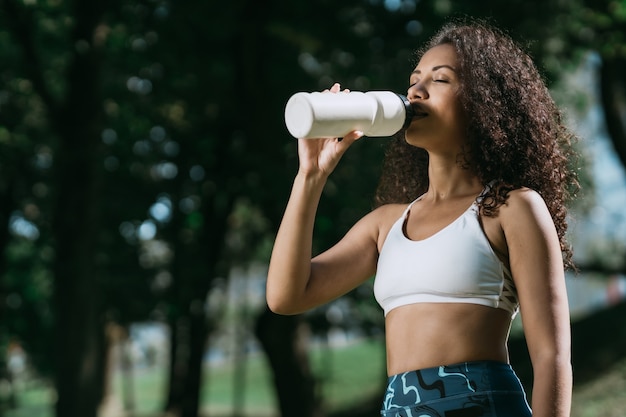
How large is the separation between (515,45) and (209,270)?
10.4 metres

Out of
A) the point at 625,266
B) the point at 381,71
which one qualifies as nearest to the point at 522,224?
the point at 381,71

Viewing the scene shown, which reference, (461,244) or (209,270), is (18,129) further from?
(461,244)

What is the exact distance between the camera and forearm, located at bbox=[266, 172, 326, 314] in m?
2.08

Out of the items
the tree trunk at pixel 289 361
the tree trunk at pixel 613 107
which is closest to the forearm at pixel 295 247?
the tree trunk at pixel 289 361

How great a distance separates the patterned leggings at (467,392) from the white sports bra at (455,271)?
14cm

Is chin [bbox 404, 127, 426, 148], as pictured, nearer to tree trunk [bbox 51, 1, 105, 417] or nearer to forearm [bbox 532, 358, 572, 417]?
forearm [bbox 532, 358, 572, 417]

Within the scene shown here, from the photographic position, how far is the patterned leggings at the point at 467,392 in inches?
73.7

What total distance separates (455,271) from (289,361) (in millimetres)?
8796

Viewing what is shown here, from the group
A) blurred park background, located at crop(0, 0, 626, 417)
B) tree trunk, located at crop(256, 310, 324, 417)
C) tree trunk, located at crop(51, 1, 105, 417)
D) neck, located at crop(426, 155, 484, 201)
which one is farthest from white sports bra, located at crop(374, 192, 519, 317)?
tree trunk, located at crop(256, 310, 324, 417)

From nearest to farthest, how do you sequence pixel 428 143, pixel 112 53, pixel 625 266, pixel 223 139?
pixel 428 143 → pixel 112 53 → pixel 223 139 → pixel 625 266

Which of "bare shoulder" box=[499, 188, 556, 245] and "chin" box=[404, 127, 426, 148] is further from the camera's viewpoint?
"chin" box=[404, 127, 426, 148]

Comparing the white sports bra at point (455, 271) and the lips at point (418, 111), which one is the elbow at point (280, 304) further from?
the lips at point (418, 111)

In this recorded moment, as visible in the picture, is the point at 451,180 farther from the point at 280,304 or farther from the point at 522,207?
the point at 280,304

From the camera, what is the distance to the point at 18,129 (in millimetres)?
11453
